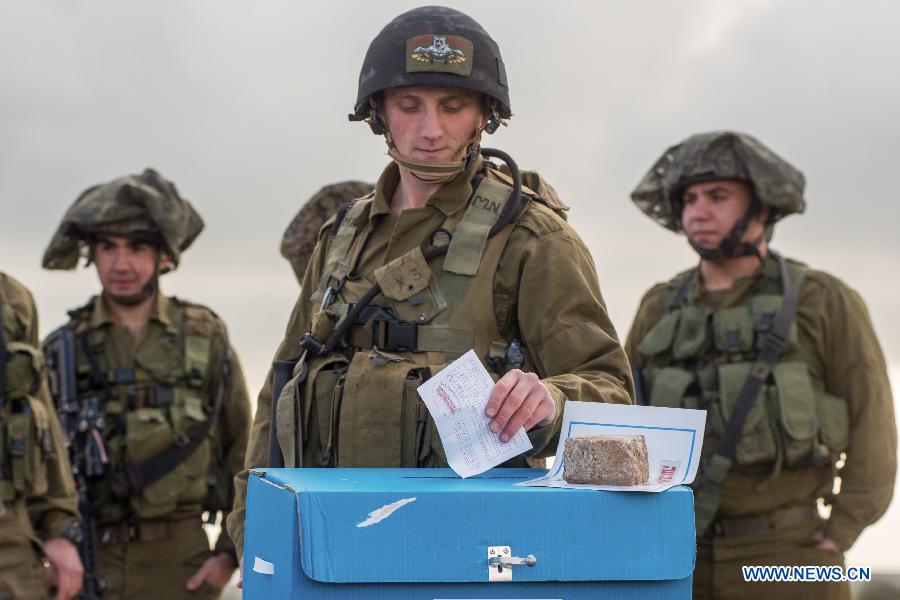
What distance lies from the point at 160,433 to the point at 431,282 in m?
4.48

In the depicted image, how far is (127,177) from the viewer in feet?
28.5

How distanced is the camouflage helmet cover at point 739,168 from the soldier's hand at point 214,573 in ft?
11.3

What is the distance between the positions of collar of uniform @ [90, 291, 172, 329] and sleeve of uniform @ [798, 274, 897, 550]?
3.74 metres

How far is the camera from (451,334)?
3.80 metres

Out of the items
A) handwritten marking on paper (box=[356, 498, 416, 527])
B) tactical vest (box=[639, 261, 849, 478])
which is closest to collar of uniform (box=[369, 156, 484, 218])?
handwritten marking on paper (box=[356, 498, 416, 527])

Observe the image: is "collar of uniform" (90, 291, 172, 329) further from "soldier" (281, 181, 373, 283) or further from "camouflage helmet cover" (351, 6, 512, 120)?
"camouflage helmet cover" (351, 6, 512, 120)

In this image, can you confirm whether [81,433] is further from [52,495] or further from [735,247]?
[735,247]

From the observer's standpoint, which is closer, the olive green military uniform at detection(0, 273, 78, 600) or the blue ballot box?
the blue ballot box

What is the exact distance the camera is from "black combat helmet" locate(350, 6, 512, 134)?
397cm

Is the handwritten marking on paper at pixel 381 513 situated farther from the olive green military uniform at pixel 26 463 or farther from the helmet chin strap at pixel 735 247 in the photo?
the helmet chin strap at pixel 735 247

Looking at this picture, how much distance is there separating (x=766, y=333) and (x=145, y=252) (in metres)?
3.74

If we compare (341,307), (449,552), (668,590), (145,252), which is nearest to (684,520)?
(668,590)

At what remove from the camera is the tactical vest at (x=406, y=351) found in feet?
12.4

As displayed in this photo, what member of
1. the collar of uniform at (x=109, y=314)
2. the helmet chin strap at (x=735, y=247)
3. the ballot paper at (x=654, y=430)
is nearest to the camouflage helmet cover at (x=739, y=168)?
the helmet chin strap at (x=735, y=247)
